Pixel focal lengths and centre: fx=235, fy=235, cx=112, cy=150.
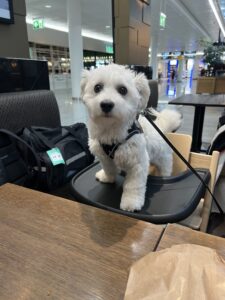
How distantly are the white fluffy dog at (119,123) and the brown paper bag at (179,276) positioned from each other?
0.48 meters

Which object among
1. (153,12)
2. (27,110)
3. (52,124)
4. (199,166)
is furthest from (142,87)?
(153,12)

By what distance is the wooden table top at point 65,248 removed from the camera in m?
0.37

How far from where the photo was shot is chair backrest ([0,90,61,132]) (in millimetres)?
1224

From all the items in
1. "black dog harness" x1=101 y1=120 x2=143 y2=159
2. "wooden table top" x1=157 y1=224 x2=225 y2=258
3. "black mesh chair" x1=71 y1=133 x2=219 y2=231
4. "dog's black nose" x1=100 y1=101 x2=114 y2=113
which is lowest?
"black mesh chair" x1=71 y1=133 x2=219 y2=231

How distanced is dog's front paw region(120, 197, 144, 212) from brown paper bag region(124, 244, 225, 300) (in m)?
0.47

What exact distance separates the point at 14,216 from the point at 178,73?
745 inches

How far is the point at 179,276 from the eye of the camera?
0.31 metres

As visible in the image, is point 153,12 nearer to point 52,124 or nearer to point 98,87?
point 52,124

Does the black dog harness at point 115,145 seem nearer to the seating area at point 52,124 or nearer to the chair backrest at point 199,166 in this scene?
the seating area at point 52,124

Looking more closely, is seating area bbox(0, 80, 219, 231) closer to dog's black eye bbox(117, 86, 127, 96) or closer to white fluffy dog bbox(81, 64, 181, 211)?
white fluffy dog bbox(81, 64, 181, 211)

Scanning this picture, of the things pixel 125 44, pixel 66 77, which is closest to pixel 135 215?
pixel 125 44

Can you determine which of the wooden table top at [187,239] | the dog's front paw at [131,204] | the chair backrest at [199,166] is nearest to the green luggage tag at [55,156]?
the dog's front paw at [131,204]

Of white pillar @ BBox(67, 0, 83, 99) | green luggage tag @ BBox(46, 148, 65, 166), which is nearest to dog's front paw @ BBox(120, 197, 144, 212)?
green luggage tag @ BBox(46, 148, 65, 166)

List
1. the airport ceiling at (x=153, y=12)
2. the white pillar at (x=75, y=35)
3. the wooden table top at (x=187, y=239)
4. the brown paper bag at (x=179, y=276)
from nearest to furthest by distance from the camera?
the brown paper bag at (x=179, y=276)
the wooden table top at (x=187, y=239)
the white pillar at (x=75, y=35)
the airport ceiling at (x=153, y=12)
